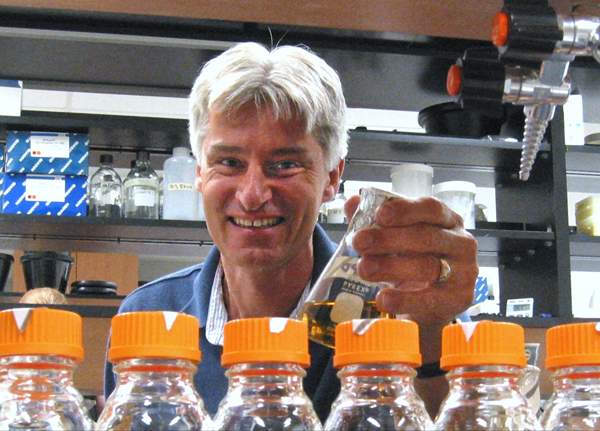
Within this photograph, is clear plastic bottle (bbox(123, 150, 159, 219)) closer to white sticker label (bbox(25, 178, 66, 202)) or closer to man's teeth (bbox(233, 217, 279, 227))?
white sticker label (bbox(25, 178, 66, 202))

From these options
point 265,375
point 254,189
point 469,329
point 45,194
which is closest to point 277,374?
point 265,375

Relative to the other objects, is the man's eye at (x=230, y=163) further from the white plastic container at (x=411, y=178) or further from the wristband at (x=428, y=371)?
the white plastic container at (x=411, y=178)

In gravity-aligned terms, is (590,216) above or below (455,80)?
above

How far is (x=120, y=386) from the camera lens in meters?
0.47

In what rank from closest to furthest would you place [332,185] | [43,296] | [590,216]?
1. [332,185]
2. [43,296]
3. [590,216]

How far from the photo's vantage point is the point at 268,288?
3.97 feet

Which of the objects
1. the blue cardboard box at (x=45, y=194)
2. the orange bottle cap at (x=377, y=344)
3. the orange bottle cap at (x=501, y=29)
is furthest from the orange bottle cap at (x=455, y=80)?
the blue cardboard box at (x=45, y=194)

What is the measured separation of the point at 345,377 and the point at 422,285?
0.34 m

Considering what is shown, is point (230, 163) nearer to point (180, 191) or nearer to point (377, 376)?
point (377, 376)

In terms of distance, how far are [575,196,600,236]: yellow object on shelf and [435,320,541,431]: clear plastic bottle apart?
8.02ft

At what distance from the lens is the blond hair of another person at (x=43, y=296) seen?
2268 millimetres

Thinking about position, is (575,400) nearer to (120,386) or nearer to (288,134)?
(120,386)

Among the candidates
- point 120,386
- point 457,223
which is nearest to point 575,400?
point 120,386

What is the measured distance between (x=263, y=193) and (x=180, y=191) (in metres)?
1.40
